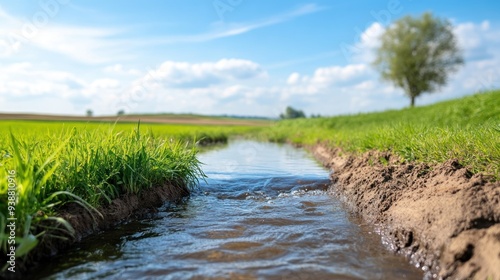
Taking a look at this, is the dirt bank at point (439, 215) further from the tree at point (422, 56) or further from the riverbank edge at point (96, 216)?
the tree at point (422, 56)

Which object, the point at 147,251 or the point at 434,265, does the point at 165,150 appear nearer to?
the point at 147,251

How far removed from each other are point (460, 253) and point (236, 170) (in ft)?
26.1

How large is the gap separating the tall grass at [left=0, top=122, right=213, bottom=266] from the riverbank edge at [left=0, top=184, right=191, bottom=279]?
0.29 feet

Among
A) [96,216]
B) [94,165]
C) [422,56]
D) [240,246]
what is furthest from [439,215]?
[422,56]

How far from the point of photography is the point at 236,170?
11.2 metres

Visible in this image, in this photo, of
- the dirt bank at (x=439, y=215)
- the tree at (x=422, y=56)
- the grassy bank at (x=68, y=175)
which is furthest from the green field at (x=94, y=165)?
the tree at (x=422, y=56)

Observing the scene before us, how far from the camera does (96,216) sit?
5020mm

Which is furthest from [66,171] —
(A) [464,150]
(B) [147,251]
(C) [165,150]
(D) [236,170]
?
(D) [236,170]

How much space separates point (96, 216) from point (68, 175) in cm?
67

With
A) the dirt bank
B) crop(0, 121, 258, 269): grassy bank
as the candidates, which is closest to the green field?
crop(0, 121, 258, 269): grassy bank

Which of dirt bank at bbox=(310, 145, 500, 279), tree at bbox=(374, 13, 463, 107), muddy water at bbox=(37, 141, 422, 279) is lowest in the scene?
muddy water at bbox=(37, 141, 422, 279)

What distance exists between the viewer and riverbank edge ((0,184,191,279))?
391 cm

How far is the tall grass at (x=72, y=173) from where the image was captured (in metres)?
3.78

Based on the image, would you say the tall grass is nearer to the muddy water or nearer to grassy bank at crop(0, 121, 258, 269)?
grassy bank at crop(0, 121, 258, 269)
